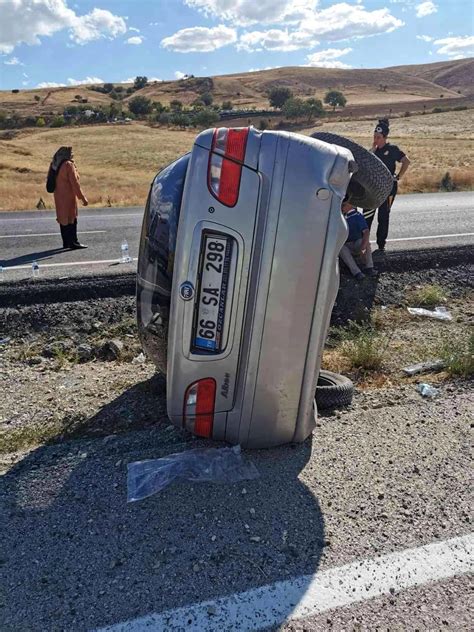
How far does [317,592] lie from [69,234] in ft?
26.0

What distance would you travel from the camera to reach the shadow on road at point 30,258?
7.99m

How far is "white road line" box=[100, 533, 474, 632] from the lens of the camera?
1963 mm

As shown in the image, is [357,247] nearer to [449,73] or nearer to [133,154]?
[133,154]

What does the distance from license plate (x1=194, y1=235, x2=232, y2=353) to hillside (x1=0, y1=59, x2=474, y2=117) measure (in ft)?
258

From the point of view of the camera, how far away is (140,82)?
419ft

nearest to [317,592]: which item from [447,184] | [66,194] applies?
[66,194]

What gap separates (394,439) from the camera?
123 inches

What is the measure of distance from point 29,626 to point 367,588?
1236 mm

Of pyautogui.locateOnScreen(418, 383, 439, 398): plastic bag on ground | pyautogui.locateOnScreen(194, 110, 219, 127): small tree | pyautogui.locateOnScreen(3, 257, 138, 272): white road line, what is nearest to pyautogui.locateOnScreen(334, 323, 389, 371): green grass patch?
pyautogui.locateOnScreen(418, 383, 439, 398): plastic bag on ground

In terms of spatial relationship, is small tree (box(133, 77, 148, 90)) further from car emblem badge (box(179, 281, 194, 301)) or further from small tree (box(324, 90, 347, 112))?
car emblem badge (box(179, 281, 194, 301))

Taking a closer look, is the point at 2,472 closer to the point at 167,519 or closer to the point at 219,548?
the point at 167,519

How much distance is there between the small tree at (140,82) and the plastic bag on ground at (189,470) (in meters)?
134

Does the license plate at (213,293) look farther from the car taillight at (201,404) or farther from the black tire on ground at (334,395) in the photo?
the black tire on ground at (334,395)

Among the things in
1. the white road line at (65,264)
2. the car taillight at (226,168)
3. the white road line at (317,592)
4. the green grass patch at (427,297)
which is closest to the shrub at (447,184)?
the green grass patch at (427,297)
